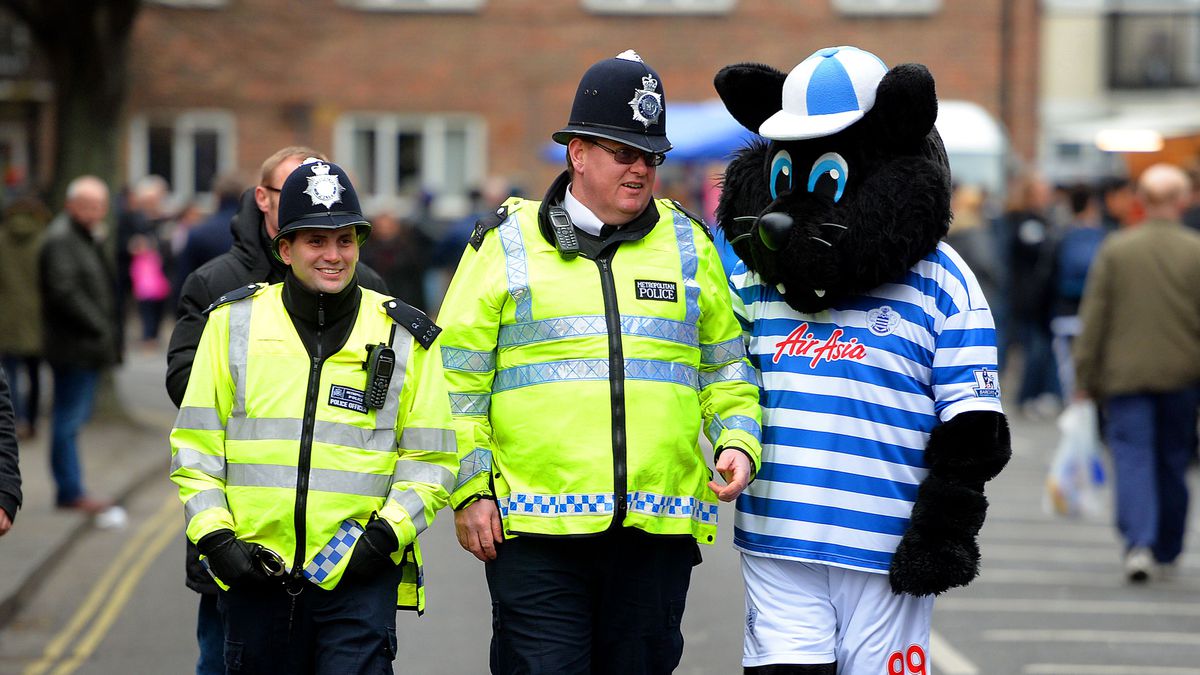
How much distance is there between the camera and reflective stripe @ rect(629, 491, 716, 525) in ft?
14.1

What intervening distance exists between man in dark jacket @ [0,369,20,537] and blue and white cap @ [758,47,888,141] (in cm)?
228

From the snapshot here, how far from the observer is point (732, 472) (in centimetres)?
427

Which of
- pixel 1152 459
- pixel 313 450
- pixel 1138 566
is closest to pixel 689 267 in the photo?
pixel 313 450

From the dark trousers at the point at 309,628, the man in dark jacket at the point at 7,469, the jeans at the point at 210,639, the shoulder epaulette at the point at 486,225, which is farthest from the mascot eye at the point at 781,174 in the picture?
the man in dark jacket at the point at 7,469

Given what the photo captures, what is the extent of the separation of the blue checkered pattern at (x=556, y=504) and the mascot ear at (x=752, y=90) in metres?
1.22

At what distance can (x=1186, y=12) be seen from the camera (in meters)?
32.0

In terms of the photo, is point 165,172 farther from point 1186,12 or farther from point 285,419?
point 285,419

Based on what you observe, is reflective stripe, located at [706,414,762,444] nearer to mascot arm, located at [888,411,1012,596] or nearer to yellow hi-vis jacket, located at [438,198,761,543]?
yellow hi-vis jacket, located at [438,198,761,543]

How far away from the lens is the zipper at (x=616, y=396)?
4.30 m

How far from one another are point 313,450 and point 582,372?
0.71m

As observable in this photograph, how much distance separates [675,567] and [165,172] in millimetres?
26402

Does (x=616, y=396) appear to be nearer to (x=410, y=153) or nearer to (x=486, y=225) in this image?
(x=486, y=225)

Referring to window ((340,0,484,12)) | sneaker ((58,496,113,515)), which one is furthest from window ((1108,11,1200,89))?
sneaker ((58,496,113,515))

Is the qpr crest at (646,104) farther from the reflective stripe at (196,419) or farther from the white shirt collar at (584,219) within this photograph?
the reflective stripe at (196,419)
